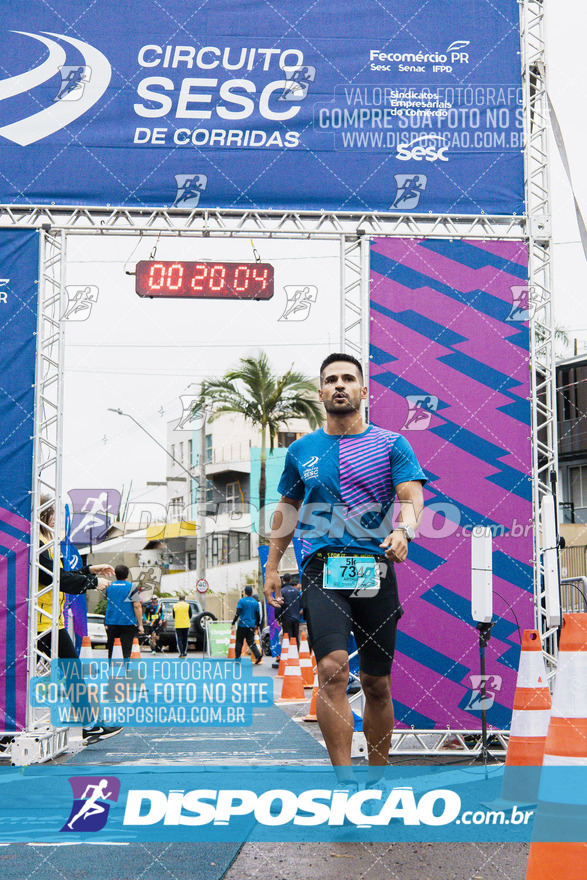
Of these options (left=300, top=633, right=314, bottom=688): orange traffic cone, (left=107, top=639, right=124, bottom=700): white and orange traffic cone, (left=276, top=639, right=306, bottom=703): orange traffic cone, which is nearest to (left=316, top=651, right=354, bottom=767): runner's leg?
(left=276, top=639, right=306, bottom=703): orange traffic cone

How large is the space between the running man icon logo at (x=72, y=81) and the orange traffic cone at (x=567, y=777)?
6134mm

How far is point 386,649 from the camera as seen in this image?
4.66 meters

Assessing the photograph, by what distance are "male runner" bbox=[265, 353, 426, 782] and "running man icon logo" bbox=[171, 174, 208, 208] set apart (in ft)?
10.8

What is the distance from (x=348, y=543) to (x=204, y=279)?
4.10 m

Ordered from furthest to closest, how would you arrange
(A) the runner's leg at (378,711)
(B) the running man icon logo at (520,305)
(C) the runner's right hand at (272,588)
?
1. (B) the running man icon logo at (520,305)
2. (C) the runner's right hand at (272,588)
3. (A) the runner's leg at (378,711)

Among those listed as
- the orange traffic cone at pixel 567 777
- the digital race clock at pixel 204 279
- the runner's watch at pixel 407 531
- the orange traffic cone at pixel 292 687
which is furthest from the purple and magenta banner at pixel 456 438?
the orange traffic cone at pixel 292 687

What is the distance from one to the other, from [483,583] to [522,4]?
483 centimetres

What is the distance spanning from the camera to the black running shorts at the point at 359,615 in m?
4.53

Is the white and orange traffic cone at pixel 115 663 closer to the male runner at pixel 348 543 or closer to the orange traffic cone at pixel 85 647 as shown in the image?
the orange traffic cone at pixel 85 647

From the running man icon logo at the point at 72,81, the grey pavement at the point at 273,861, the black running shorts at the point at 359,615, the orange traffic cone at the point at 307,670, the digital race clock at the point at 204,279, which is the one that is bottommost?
the orange traffic cone at the point at 307,670

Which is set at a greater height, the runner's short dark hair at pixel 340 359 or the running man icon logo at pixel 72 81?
the running man icon logo at pixel 72 81

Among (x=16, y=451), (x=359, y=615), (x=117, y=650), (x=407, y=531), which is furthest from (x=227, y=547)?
(x=407, y=531)

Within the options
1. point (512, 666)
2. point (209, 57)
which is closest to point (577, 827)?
point (512, 666)

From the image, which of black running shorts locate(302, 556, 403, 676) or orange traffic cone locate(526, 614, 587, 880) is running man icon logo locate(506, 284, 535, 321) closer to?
black running shorts locate(302, 556, 403, 676)
